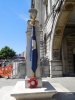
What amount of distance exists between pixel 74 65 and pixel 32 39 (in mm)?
13774

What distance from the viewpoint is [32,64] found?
7.00m

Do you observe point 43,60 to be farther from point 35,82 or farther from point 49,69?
point 35,82

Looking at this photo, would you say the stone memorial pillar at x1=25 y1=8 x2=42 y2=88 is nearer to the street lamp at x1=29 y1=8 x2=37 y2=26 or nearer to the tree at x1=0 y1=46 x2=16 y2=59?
the street lamp at x1=29 y1=8 x2=37 y2=26

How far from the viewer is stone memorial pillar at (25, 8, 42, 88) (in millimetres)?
6758

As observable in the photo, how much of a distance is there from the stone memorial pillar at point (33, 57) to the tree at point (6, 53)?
5351 cm

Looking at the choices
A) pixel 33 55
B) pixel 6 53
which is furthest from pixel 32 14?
pixel 6 53

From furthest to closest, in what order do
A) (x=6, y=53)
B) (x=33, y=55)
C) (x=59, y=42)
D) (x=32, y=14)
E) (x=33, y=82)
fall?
(x=6, y=53) → (x=59, y=42) → (x=32, y=14) → (x=33, y=55) → (x=33, y=82)

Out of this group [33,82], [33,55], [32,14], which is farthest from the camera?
[32,14]

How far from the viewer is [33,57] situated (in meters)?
6.99

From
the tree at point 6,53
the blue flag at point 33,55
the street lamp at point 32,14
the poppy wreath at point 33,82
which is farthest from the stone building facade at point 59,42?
the tree at point 6,53

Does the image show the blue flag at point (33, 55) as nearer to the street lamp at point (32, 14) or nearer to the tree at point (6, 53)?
the street lamp at point (32, 14)

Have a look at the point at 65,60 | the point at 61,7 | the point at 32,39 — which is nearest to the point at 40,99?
the point at 32,39

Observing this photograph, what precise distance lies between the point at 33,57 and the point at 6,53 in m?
54.4

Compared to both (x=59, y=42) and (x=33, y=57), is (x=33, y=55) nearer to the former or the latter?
(x=33, y=57)
